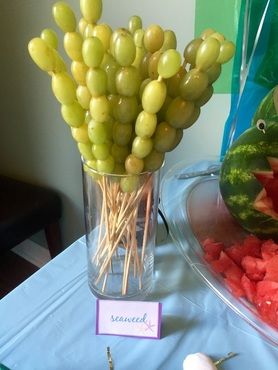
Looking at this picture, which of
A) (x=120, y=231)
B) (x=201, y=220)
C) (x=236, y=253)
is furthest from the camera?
(x=201, y=220)

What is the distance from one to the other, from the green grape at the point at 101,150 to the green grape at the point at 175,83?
0.10 m

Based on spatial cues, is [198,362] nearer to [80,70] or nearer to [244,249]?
[244,249]

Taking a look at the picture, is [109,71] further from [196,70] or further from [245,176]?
[245,176]

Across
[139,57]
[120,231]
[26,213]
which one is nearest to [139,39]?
[139,57]

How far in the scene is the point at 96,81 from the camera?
41cm

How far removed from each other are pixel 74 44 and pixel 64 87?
5 centimetres

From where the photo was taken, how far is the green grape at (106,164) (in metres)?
0.47

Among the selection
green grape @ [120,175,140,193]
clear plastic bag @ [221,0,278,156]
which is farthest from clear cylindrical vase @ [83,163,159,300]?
clear plastic bag @ [221,0,278,156]

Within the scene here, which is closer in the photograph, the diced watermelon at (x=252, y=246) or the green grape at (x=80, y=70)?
the green grape at (x=80, y=70)

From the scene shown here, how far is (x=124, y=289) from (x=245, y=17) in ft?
1.83

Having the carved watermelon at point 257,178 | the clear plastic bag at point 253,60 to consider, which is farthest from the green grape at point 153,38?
the clear plastic bag at point 253,60

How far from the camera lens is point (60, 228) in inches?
56.8

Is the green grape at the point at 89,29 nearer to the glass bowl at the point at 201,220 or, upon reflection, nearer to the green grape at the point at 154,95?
the green grape at the point at 154,95

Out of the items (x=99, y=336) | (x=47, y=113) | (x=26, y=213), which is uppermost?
(x=47, y=113)
